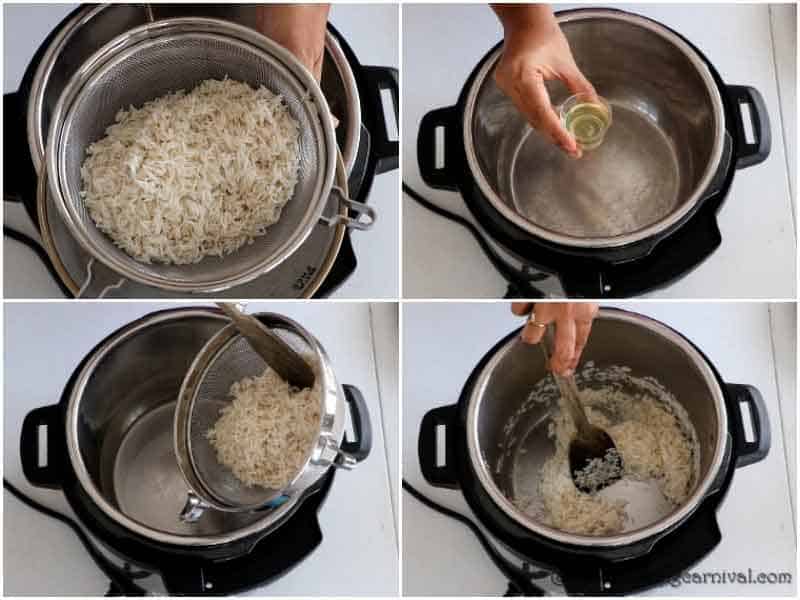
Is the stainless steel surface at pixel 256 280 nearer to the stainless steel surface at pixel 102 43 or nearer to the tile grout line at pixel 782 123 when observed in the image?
the stainless steel surface at pixel 102 43

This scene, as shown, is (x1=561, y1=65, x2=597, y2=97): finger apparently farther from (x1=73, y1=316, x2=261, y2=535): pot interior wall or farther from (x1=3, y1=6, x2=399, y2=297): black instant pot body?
(x1=73, y1=316, x2=261, y2=535): pot interior wall

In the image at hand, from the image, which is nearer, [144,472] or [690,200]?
[690,200]

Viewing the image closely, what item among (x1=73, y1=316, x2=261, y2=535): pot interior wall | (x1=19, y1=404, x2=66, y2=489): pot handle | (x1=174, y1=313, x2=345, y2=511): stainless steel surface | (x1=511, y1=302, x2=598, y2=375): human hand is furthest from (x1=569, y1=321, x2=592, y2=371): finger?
(x1=19, y1=404, x2=66, y2=489): pot handle

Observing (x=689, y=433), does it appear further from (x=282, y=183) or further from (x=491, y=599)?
(x=282, y=183)

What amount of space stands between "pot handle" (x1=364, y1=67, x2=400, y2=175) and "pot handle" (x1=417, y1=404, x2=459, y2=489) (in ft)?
0.78

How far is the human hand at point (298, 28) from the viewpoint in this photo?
0.74 metres

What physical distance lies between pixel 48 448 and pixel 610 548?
512 millimetres

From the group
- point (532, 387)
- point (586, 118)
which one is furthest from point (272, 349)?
point (586, 118)

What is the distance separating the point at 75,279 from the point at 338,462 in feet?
0.93

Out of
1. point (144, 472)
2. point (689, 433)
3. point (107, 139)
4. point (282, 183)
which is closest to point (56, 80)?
point (107, 139)

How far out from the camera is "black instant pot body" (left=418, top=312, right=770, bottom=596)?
736 mm

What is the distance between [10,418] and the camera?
2.72 feet

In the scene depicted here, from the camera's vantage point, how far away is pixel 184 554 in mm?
730

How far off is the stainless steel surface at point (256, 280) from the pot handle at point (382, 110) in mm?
88
